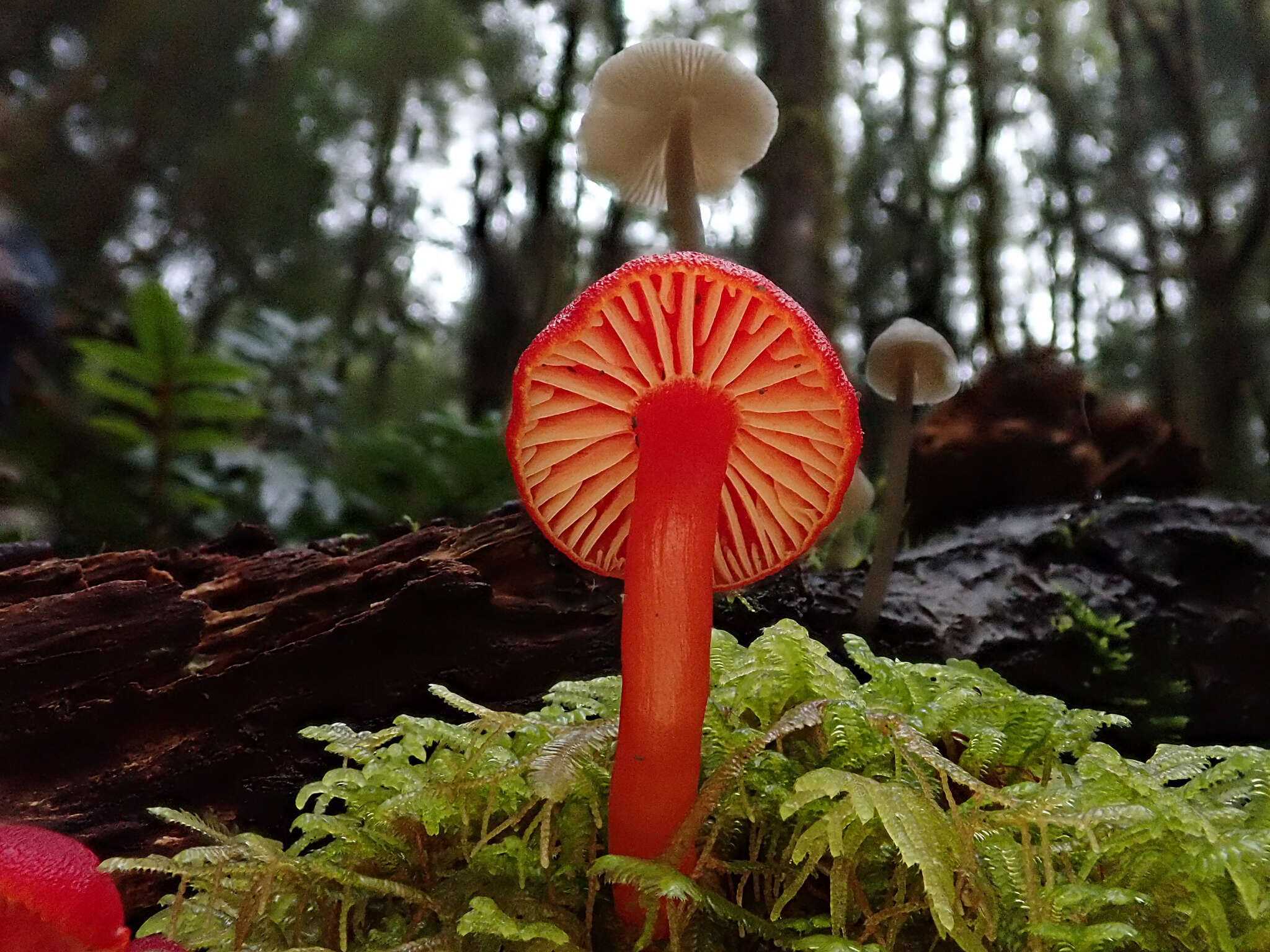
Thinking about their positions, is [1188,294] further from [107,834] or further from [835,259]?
[107,834]

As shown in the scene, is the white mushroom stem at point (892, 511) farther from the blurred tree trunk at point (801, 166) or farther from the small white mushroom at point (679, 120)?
the blurred tree trunk at point (801, 166)

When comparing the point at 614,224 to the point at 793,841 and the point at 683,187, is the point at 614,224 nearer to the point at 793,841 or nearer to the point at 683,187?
the point at 683,187

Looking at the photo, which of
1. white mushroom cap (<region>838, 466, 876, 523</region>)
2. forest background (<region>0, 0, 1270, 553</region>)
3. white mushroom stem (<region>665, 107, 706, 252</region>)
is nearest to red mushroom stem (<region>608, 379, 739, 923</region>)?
white mushroom stem (<region>665, 107, 706, 252</region>)

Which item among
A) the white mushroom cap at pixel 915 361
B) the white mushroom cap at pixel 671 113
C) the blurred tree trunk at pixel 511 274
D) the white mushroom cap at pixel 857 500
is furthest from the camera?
the blurred tree trunk at pixel 511 274

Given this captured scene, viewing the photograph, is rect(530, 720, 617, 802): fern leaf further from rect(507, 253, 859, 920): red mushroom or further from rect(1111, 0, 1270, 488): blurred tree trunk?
rect(1111, 0, 1270, 488): blurred tree trunk

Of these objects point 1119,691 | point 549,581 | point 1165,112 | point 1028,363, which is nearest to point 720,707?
point 549,581

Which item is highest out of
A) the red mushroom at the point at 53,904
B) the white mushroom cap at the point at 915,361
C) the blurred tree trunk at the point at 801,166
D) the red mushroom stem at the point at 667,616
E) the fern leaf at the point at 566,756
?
the blurred tree trunk at the point at 801,166

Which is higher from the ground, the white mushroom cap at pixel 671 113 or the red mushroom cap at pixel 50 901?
the white mushroom cap at pixel 671 113

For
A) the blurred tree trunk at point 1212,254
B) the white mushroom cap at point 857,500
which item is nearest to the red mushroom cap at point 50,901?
the white mushroom cap at point 857,500
